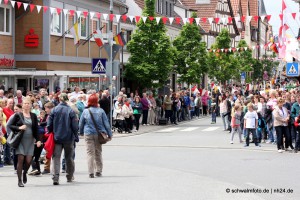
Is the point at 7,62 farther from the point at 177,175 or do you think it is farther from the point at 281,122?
the point at 177,175

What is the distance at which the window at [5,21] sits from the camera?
35031 millimetres

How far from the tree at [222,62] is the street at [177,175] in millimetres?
51703

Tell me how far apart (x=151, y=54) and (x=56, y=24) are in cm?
701

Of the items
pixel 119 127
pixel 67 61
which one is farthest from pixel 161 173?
pixel 67 61

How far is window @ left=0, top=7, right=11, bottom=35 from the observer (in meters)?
35.0

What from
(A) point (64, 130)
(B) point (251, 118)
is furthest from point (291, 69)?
(A) point (64, 130)

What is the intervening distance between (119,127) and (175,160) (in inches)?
489

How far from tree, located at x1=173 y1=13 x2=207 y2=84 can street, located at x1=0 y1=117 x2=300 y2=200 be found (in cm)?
3028

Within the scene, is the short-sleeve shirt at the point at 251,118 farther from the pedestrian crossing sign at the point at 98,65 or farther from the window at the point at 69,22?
the window at the point at 69,22

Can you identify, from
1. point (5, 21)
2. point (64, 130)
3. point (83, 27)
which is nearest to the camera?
point (64, 130)

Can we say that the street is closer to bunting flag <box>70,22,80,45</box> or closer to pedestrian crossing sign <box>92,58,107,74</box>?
pedestrian crossing sign <box>92,58,107,74</box>

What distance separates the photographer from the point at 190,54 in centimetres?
5862

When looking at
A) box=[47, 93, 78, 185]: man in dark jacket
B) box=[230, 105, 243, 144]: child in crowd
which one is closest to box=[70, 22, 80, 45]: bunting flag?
box=[230, 105, 243, 144]: child in crowd

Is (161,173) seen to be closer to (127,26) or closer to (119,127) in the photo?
(119,127)
